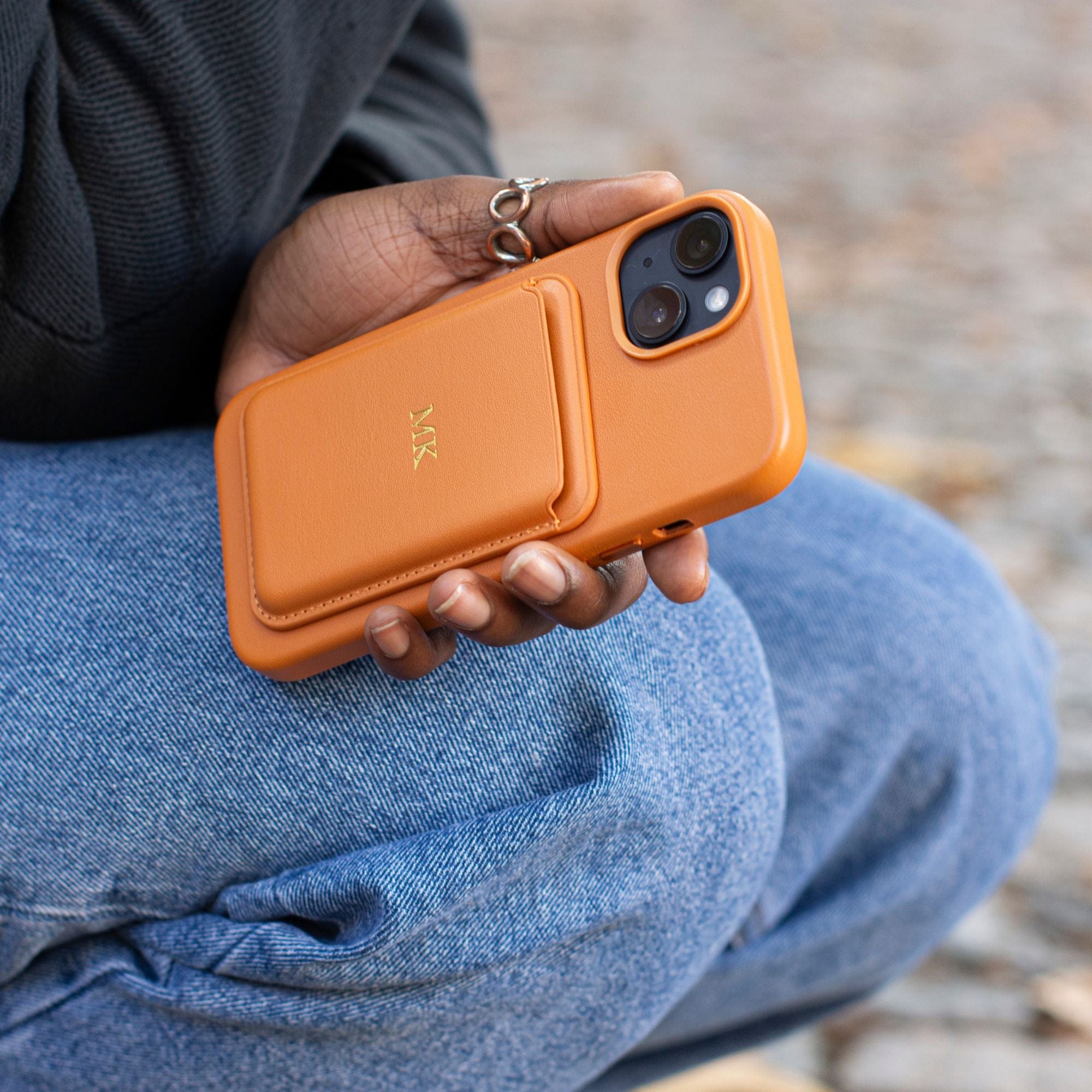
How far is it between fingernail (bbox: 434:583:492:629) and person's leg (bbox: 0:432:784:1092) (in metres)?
0.09

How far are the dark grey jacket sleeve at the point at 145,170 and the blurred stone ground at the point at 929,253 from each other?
43.0 inches

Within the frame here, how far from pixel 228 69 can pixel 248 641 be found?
0.50 meters

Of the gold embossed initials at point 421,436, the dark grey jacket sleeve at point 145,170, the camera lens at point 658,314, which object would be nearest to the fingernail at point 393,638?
the gold embossed initials at point 421,436

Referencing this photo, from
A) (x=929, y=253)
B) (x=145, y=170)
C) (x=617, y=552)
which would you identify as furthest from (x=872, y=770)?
(x=929, y=253)

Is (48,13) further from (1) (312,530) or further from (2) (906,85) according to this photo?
(2) (906,85)

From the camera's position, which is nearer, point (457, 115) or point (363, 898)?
point (363, 898)

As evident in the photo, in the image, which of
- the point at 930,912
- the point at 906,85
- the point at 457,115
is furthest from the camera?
the point at 906,85

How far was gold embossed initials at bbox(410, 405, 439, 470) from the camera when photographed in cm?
83

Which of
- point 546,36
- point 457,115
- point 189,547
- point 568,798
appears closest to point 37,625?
point 189,547

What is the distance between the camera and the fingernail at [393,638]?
77cm

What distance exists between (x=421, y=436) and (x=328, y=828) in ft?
1.04

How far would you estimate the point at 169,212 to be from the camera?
36.3 inches

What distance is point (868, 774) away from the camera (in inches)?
40.9

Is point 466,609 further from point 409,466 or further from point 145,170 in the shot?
point 145,170
